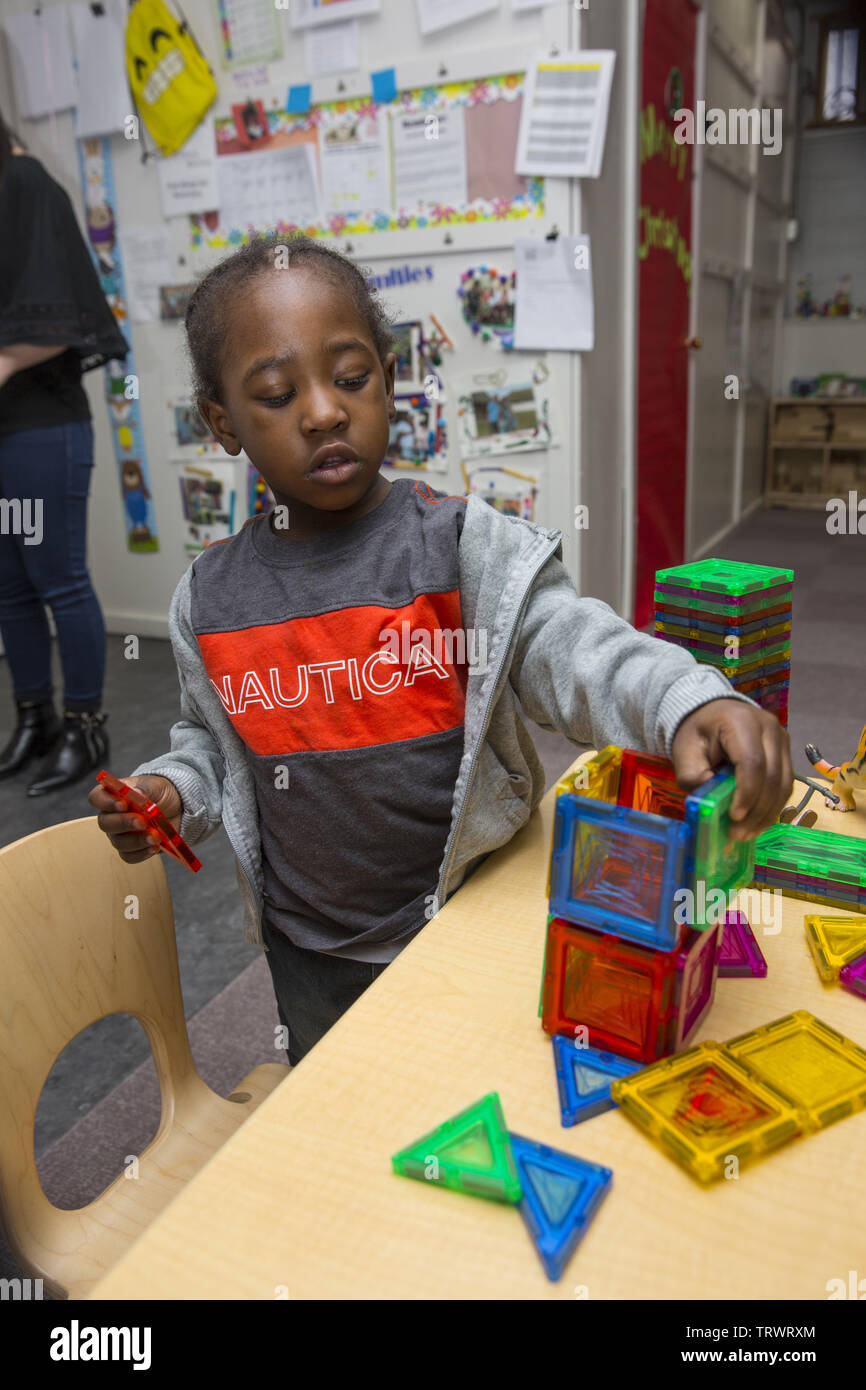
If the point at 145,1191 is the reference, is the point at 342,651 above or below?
above

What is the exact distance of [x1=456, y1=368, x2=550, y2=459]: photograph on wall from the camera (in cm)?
243

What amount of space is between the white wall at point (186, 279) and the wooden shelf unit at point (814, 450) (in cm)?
323

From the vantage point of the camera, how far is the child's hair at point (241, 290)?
842 mm

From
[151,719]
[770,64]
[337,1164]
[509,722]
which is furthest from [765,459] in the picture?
[337,1164]

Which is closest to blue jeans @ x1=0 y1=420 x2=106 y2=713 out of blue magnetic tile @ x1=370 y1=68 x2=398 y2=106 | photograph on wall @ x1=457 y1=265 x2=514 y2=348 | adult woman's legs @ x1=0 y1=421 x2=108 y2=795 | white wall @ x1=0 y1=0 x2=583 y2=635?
adult woman's legs @ x1=0 y1=421 x2=108 y2=795

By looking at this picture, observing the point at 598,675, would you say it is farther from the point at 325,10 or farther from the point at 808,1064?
the point at 325,10

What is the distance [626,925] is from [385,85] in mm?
2412

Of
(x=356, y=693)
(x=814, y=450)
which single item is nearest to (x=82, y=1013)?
(x=356, y=693)

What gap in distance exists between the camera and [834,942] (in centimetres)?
67

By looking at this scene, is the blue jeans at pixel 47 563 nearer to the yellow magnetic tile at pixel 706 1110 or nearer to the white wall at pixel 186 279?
the white wall at pixel 186 279

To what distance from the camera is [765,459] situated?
209 inches

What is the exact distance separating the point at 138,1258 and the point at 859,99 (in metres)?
6.40

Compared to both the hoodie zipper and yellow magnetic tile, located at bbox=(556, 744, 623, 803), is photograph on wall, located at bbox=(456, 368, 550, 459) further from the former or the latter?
yellow magnetic tile, located at bbox=(556, 744, 623, 803)

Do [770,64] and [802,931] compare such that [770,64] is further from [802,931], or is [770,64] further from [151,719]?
[802,931]
